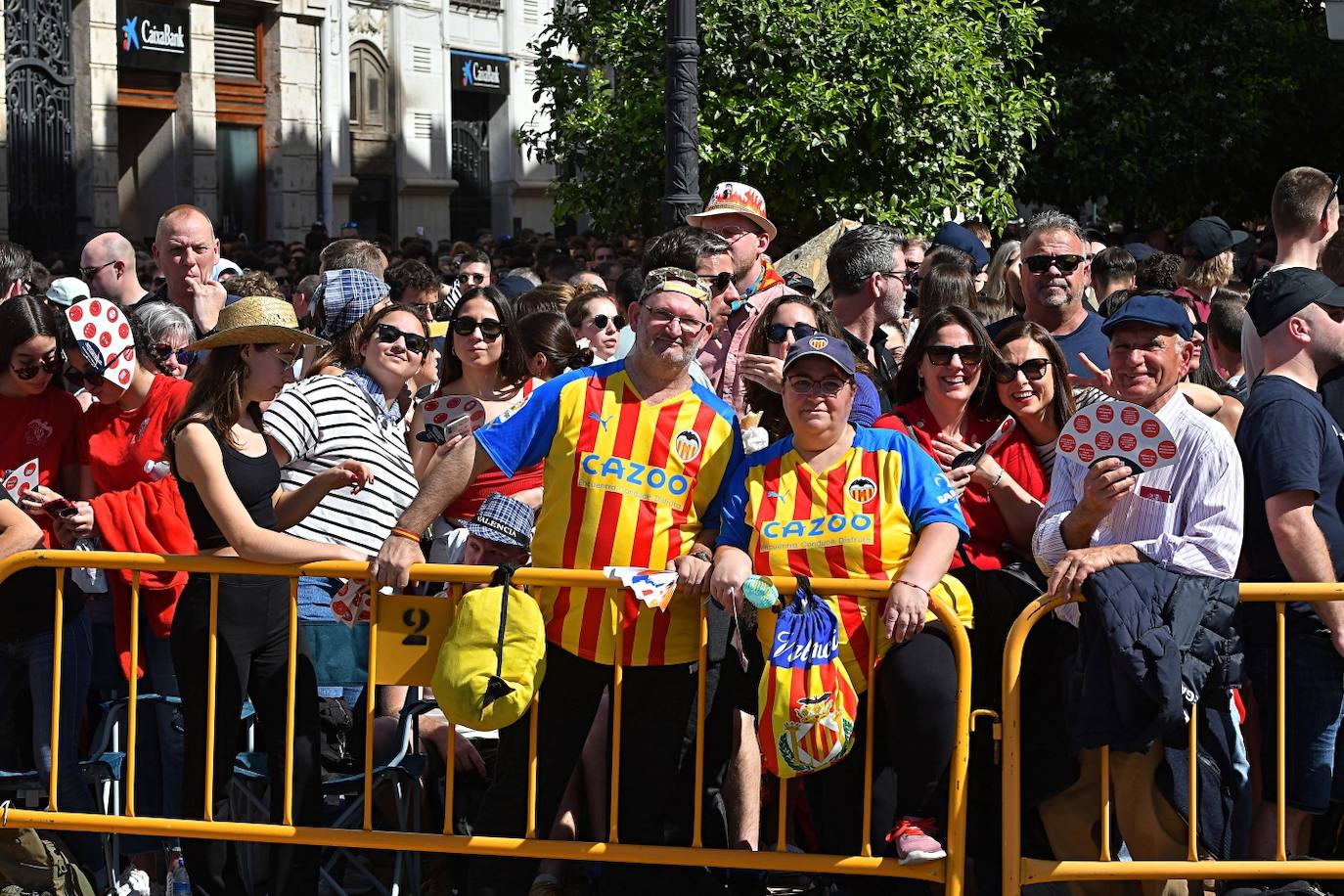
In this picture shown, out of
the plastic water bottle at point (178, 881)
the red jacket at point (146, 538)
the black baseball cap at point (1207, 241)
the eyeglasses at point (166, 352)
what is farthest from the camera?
the black baseball cap at point (1207, 241)

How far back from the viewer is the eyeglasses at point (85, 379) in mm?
6023

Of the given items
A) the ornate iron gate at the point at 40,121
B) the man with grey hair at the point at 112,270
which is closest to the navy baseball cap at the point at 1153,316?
the man with grey hair at the point at 112,270

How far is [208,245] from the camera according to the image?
8156 mm

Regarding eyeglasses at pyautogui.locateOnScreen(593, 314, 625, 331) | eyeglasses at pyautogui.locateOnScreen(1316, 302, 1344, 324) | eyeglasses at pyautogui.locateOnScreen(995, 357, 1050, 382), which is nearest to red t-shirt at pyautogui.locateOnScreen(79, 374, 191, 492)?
eyeglasses at pyautogui.locateOnScreen(593, 314, 625, 331)

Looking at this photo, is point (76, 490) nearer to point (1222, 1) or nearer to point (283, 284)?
point (283, 284)

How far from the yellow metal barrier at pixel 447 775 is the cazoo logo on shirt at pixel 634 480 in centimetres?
29

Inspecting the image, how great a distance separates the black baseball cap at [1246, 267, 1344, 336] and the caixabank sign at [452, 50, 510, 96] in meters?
29.6

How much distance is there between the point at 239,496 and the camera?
5281 millimetres

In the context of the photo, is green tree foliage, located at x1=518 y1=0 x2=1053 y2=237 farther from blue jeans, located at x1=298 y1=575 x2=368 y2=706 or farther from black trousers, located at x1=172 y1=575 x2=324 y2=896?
black trousers, located at x1=172 y1=575 x2=324 y2=896

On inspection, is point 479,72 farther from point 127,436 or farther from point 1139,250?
point 127,436

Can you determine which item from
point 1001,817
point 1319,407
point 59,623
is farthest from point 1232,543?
point 59,623

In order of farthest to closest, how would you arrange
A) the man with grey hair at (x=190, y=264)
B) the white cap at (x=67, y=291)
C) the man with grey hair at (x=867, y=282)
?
the man with grey hair at (x=190, y=264) → the white cap at (x=67, y=291) → the man with grey hair at (x=867, y=282)

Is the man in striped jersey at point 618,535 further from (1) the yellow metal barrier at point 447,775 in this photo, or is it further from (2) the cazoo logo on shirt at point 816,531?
(2) the cazoo logo on shirt at point 816,531

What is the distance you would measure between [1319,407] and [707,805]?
2.21m
